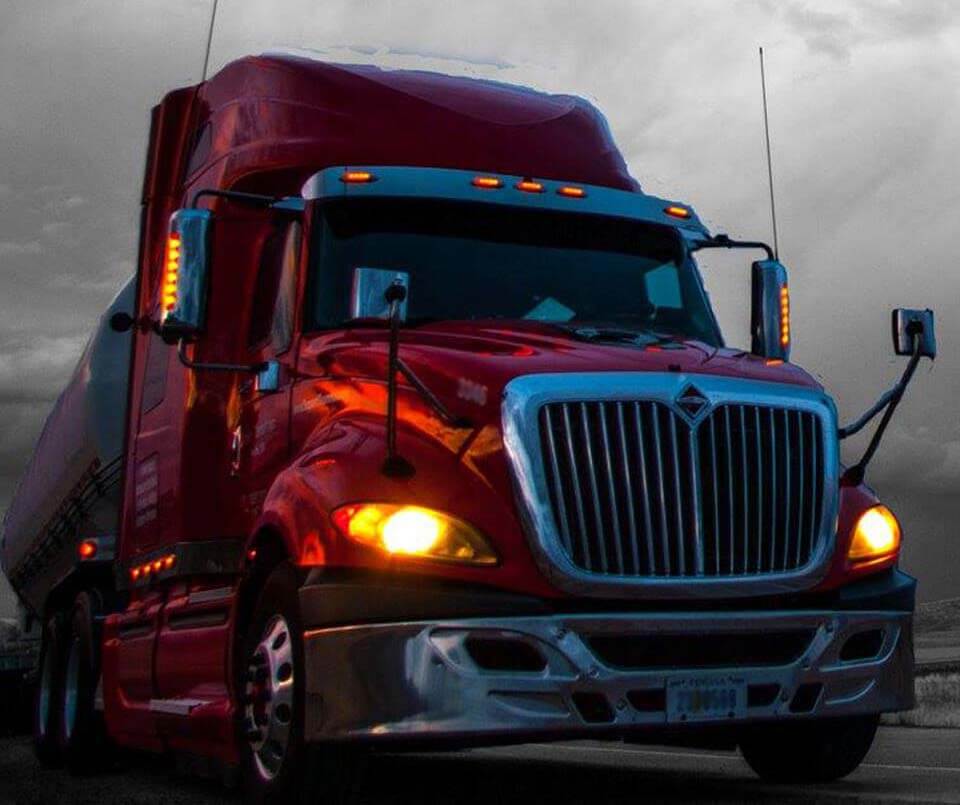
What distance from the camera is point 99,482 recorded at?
12.1 metres

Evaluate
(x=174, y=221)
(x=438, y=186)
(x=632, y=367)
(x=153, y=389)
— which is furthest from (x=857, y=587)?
(x=153, y=389)

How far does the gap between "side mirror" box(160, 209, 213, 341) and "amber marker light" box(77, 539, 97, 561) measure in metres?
4.08

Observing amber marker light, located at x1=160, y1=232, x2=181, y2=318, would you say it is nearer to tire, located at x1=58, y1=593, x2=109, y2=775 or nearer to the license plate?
the license plate

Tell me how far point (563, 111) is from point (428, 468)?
351cm

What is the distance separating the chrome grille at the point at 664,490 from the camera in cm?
691

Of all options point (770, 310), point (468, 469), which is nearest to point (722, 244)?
point (770, 310)

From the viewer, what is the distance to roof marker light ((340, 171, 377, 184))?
8.41 meters

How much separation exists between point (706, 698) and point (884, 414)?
5.18ft

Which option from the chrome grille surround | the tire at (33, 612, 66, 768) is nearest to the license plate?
the chrome grille surround

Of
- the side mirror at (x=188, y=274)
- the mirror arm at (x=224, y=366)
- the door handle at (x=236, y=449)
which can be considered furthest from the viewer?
the door handle at (x=236, y=449)

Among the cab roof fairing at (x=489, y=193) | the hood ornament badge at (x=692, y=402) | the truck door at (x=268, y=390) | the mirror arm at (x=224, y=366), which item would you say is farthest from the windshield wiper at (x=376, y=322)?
the hood ornament badge at (x=692, y=402)

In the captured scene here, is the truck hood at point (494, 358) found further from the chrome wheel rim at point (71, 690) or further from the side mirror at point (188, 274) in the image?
the chrome wheel rim at point (71, 690)

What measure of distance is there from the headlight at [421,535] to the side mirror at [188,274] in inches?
63.3

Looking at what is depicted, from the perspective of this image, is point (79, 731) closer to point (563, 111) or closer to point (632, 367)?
point (563, 111)
